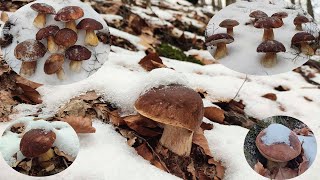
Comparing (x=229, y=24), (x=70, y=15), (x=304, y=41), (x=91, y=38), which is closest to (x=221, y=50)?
(x=229, y=24)

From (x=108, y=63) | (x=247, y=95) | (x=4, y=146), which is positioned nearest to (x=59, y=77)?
(x=108, y=63)

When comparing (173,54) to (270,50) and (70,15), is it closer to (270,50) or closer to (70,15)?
(270,50)

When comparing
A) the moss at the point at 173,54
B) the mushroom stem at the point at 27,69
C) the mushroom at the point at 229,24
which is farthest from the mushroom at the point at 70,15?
the moss at the point at 173,54

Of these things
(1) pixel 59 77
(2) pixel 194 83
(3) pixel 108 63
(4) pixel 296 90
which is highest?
(1) pixel 59 77

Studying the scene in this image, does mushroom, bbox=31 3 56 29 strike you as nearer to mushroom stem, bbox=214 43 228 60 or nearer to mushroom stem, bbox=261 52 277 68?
mushroom stem, bbox=214 43 228 60

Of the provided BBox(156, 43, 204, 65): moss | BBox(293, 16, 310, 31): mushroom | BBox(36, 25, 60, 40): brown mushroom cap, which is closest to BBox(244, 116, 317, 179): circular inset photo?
BBox(293, 16, 310, 31): mushroom

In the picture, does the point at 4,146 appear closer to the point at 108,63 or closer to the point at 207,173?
the point at 207,173

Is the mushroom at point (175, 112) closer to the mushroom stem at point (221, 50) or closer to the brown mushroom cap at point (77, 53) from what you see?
the brown mushroom cap at point (77, 53)
